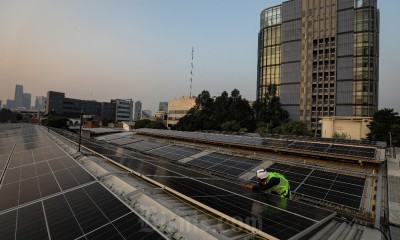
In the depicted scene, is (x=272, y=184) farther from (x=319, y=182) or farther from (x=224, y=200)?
(x=319, y=182)

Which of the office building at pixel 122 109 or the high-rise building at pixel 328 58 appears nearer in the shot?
the high-rise building at pixel 328 58

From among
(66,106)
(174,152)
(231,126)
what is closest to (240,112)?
(231,126)

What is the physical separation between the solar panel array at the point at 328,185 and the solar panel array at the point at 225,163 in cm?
247

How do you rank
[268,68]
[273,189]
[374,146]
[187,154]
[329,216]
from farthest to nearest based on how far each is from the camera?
[268,68] → [187,154] → [374,146] → [273,189] → [329,216]

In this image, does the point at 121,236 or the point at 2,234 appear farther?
the point at 2,234

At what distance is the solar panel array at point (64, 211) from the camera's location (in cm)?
514

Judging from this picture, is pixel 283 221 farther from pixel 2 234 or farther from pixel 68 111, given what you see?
pixel 68 111

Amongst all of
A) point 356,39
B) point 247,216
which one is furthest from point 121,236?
point 356,39

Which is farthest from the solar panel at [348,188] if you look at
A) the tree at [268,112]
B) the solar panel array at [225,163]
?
the tree at [268,112]

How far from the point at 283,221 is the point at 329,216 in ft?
5.84

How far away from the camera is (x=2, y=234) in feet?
18.2

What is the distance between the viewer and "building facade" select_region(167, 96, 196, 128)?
119562 millimetres

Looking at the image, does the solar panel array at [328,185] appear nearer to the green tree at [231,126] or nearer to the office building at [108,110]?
the green tree at [231,126]

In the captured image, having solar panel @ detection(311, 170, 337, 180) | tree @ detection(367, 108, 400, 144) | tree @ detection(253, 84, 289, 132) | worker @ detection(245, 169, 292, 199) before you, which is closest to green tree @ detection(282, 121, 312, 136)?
tree @ detection(367, 108, 400, 144)
